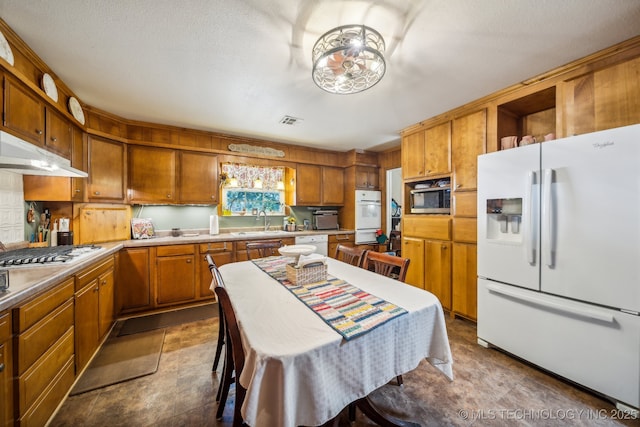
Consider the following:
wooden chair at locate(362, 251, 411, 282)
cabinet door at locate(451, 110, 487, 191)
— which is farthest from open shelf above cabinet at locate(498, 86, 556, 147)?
wooden chair at locate(362, 251, 411, 282)

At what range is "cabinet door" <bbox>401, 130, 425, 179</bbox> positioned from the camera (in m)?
3.21

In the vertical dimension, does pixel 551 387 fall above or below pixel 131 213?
below

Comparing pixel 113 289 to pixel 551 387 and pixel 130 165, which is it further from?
pixel 551 387

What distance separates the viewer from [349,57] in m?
1.51

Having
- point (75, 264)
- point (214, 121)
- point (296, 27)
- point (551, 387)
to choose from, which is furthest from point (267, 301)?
point (214, 121)

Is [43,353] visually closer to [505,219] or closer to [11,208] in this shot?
[11,208]

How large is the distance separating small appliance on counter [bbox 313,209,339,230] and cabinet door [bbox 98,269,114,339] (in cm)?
298

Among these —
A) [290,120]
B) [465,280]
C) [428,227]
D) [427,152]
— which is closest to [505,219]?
[465,280]

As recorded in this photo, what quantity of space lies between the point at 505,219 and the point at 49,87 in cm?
396

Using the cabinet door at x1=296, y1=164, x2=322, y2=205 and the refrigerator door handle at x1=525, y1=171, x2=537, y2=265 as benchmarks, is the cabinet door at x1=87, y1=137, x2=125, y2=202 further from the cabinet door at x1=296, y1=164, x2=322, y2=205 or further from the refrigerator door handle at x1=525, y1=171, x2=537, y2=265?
the refrigerator door handle at x1=525, y1=171, x2=537, y2=265

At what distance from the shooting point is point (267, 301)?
4.28ft

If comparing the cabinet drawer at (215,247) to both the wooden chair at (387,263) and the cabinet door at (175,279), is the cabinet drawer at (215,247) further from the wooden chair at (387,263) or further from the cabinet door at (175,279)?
the wooden chair at (387,263)

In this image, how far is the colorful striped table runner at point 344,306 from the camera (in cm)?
103

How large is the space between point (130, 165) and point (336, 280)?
3186 millimetres
